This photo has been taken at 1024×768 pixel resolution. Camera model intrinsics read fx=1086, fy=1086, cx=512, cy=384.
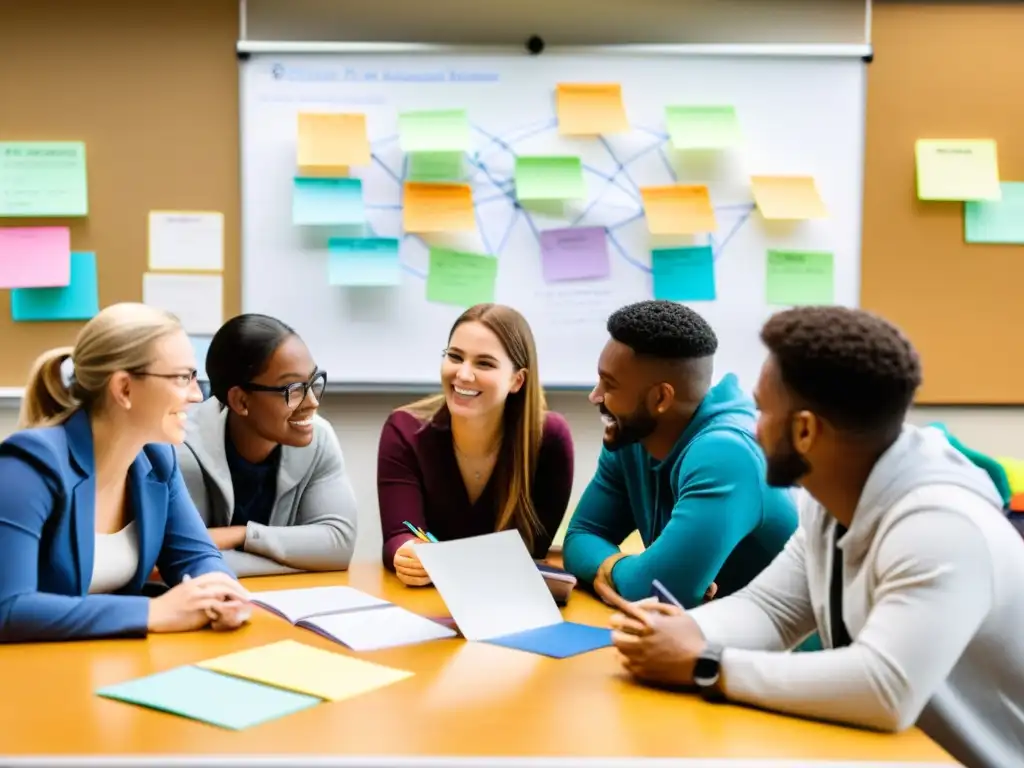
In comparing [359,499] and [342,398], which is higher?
[342,398]

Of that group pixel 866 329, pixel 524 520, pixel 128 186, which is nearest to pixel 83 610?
pixel 524 520

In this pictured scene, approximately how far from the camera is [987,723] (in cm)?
146

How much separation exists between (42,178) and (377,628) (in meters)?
2.11

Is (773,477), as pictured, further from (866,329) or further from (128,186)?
(128,186)

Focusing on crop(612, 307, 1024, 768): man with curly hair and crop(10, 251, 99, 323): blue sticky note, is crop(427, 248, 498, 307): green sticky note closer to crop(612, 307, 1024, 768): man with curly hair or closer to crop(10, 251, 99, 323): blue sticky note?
crop(10, 251, 99, 323): blue sticky note

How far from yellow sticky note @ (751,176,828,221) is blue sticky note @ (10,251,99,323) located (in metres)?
2.01

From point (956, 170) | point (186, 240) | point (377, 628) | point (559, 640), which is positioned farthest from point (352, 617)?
point (956, 170)

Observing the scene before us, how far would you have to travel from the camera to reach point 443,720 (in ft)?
4.44

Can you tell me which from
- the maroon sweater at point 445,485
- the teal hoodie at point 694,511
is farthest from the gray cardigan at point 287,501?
the teal hoodie at point 694,511

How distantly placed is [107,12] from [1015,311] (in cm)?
290

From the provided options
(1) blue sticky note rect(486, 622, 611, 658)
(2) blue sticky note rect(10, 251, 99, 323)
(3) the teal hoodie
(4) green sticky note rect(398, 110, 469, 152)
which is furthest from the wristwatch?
(2) blue sticky note rect(10, 251, 99, 323)

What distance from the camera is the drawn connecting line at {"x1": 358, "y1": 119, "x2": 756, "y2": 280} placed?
326cm

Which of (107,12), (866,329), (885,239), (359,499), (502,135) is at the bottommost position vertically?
(359,499)

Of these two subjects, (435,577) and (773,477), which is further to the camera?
(435,577)
